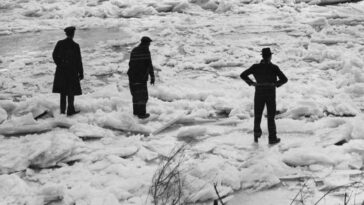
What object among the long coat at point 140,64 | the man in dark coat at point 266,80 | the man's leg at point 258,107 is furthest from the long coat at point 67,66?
Answer: the man's leg at point 258,107

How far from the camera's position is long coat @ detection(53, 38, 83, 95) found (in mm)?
7535

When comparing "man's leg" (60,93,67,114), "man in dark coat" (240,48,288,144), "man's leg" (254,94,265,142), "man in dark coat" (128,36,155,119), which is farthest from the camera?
"man's leg" (60,93,67,114)

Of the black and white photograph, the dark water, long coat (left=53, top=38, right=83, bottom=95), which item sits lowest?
the black and white photograph

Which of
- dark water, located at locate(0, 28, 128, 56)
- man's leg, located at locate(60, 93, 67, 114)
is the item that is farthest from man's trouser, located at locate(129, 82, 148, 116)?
dark water, located at locate(0, 28, 128, 56)

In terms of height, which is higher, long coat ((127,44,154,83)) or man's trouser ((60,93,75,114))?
long coat ((127,44,154,83))

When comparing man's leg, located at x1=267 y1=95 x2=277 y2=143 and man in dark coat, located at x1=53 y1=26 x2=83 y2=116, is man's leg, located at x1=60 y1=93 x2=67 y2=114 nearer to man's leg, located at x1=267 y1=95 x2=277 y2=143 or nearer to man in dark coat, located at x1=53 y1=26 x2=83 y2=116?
man in dark coat, located at x1=53 y1=26 x2=83 y2=116

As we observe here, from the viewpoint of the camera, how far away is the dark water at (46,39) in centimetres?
1354

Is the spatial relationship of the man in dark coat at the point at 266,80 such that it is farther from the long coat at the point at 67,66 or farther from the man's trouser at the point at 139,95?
the long coat at the point at 67,66

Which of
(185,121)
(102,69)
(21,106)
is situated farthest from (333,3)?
(21,106)

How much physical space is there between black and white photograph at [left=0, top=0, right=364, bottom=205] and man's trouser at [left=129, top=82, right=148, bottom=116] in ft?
0.06

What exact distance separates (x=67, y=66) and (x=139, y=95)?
4.27 ft

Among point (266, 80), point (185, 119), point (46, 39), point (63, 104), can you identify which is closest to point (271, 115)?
point (266, 80)

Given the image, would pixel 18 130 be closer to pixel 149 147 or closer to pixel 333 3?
pixel 149 147

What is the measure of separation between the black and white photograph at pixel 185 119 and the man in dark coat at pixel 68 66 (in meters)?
0.02
